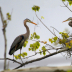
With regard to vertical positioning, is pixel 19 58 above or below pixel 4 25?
below

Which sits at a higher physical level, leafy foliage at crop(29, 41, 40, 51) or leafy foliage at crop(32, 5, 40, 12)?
leafy foliage at crop(32, 5, 40, 12)

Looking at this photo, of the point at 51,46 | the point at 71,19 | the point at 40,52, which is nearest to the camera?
the point at 40,52

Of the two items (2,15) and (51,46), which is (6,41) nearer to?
(2,15)

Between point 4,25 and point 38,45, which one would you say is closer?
point 4,25

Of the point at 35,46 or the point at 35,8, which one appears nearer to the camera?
the point at 35,46

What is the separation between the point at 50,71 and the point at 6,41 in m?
0.74

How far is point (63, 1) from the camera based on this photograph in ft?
5.49

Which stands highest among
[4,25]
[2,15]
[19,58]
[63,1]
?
[63,1]

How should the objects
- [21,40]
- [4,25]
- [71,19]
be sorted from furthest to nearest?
[71,19] < [21,40] < [4,25]

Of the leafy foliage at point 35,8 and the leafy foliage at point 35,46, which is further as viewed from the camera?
the leafy foliage at point 35,8

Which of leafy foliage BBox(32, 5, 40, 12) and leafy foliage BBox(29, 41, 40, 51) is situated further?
leafy foliage BBox(32, 5, 40, 12)

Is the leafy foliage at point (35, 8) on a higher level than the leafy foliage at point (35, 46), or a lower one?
higher

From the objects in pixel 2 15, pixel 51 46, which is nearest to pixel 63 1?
pixel 51 46

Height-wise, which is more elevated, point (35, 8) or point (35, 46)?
point (35, 8)
